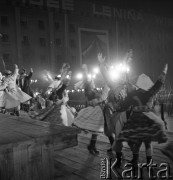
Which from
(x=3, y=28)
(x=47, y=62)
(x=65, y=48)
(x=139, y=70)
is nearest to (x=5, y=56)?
(x=3, y=28)

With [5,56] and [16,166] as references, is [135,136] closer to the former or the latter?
[16,166]

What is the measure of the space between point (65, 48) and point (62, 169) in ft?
112

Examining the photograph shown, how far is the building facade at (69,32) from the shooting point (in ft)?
107

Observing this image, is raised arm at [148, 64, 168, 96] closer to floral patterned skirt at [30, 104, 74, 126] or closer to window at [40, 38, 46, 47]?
floral patterned skirt at [30, 104, 74, 126]

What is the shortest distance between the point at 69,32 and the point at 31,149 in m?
37.5

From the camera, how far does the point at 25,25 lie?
34.3 meters

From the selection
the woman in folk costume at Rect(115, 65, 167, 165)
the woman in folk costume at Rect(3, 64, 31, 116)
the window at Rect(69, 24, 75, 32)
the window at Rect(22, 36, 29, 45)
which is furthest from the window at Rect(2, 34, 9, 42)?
the woman in folk costume at Rect(115, 65, 167, 165)

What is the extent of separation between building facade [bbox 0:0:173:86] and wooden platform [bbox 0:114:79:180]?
3065 cm

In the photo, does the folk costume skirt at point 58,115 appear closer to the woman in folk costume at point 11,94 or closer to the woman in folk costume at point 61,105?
the woman in folk costume at point 61,105

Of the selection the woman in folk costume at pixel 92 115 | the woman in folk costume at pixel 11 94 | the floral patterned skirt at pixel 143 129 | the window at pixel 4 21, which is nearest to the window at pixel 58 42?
the window at pixel 4 21

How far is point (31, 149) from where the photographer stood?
103 inches

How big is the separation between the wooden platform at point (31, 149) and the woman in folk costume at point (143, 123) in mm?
1364

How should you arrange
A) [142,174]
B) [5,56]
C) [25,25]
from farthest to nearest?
[25,25], [5,56], [142,174]

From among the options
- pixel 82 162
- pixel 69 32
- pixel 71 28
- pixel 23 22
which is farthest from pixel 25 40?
pixel 82 162
